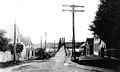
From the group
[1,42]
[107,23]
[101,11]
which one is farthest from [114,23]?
[1,42]

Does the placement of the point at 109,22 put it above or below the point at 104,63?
above

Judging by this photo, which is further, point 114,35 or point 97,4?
point 97,4

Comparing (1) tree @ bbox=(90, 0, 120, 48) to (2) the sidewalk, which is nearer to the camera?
(2) the sidewalk

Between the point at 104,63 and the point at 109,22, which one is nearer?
the point at 109,22

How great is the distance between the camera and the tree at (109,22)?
86.1ft

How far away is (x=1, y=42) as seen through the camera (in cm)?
3419

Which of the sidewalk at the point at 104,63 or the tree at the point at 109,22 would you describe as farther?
the tree at the point at 109,22

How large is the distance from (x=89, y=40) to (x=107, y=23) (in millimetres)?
45205

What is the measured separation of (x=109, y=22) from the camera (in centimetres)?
2953

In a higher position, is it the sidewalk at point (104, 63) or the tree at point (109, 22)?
the tree at point (109, 22)

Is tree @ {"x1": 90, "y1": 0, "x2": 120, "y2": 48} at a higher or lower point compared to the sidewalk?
higher

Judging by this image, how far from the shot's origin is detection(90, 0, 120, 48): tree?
26250 mm

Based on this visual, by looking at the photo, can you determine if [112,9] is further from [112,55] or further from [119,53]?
[112,55]

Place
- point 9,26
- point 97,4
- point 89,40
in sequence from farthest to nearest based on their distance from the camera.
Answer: point 89,40 < point 9,26 < point 97,4
